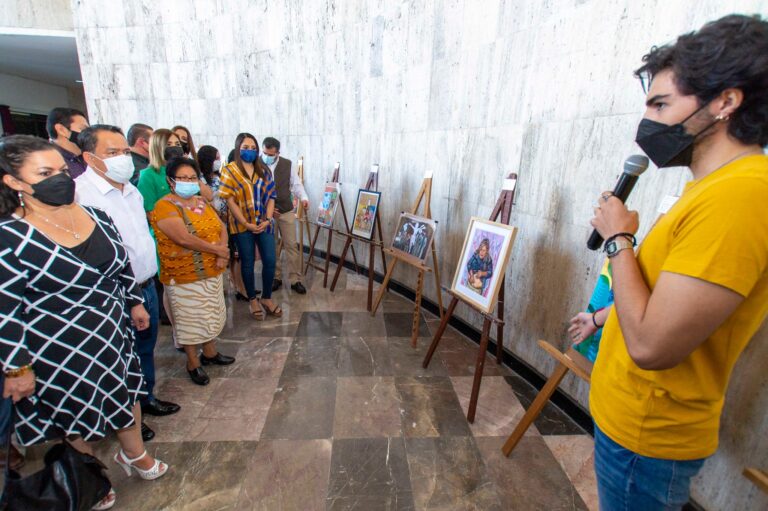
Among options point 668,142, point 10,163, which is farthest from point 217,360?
point 668,142

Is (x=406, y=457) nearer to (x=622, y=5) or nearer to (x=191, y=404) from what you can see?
(x=191, y=404)

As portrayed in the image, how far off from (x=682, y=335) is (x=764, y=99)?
48cm

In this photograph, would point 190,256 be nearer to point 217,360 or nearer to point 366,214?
point 217,360

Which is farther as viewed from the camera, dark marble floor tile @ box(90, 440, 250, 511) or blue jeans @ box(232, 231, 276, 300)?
blue jeans @ box(232, 231, 276, 300)

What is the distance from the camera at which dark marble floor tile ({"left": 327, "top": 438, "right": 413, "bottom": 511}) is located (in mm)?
1663

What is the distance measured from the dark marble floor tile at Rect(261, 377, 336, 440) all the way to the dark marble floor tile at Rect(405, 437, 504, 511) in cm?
56

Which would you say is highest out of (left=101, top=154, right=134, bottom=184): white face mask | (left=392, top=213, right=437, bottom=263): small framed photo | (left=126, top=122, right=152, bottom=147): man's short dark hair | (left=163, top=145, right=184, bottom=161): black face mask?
(left=126, top=122, right=152, bottom=147): man's short dark hair

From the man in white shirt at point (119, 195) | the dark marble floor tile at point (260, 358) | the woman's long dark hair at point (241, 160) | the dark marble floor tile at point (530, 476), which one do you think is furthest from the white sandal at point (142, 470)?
the woman's long dark hair at point (241, 160)

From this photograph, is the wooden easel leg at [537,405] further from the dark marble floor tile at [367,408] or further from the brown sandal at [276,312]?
the brown sandal at [276,312]

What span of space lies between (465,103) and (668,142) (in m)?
2.50

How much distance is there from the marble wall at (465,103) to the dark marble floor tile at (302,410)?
4.95 feet

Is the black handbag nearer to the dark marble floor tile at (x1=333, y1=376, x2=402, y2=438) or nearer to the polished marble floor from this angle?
the polished marble floor

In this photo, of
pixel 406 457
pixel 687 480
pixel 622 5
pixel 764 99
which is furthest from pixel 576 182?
pixel 406 457

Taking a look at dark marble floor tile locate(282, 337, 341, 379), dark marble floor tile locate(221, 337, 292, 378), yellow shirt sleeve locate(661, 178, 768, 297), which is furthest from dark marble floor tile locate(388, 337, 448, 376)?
yellow shirt sleeve locate(661, 178, 768, 297)
